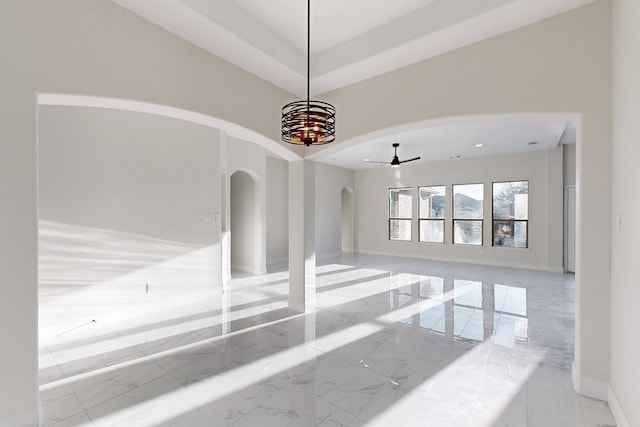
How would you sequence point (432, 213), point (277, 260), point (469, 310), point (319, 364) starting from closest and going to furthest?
point (319, 364) → point (469, 310) → point (277, 260) → point (432, 213)

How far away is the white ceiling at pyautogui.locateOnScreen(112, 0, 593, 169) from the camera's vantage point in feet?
8.64

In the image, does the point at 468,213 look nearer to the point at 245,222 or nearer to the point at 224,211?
the point at 245,222

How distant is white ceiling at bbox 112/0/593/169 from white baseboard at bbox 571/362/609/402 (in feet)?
9.98

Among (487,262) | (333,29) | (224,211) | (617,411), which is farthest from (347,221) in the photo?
(617,411)

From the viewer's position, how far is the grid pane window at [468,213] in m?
8.84

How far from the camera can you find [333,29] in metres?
3.30

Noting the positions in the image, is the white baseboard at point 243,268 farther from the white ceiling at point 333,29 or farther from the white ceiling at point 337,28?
the white ceiling at point 337,28

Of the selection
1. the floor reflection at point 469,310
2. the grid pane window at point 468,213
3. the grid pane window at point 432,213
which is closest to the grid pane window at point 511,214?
the grid pane window at point 468,213

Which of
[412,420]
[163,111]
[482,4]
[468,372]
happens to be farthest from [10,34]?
[468,372]

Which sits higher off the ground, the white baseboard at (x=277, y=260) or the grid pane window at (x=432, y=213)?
the grid pane window at (x=432, y=213)

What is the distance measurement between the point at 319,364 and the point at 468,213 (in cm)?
762

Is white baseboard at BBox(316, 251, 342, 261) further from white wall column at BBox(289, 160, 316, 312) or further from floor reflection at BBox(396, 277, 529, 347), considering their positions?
white wall column at BBox(289, 160, 316, 312)

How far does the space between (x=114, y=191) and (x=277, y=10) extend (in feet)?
10.0

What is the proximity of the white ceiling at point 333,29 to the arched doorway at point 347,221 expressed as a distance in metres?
7.05
